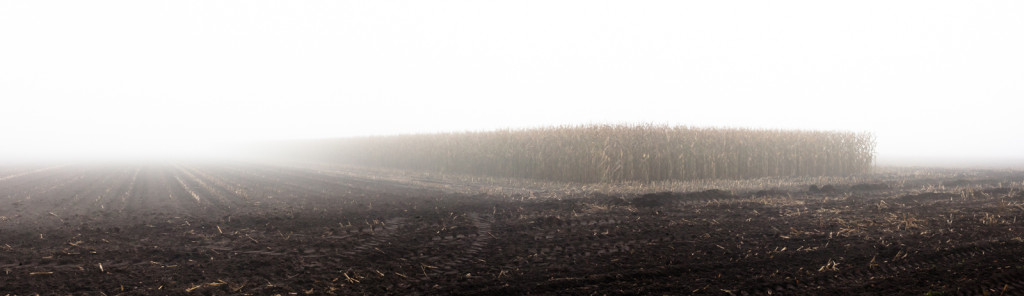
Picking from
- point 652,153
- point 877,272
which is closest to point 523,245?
point 877,272

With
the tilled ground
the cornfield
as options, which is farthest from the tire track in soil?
the cornfield

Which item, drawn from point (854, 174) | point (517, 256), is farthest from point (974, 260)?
point (854, 174)

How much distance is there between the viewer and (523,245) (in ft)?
22.1

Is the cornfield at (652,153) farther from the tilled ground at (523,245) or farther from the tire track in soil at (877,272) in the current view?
the tire track in soil at (877,272)

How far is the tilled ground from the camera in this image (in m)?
4.90

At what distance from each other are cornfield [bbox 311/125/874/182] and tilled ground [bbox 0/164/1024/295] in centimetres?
470

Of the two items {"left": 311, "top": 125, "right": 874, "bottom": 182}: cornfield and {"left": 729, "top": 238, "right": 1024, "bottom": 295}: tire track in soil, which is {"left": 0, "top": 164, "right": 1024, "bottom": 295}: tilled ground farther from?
{"left": 311, "top": 125, "right": 874, "bottom": 182}: cornfield

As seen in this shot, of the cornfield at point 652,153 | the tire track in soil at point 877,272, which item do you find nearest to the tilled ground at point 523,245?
the tire track in soil at point 877,272

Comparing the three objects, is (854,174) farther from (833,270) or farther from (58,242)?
(58,242)

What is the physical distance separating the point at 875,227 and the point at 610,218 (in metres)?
3.65

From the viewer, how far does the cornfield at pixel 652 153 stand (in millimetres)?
16031

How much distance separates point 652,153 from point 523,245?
10.4 m

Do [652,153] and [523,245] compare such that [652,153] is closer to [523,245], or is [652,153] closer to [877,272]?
[523,245]

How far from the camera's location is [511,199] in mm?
11562
